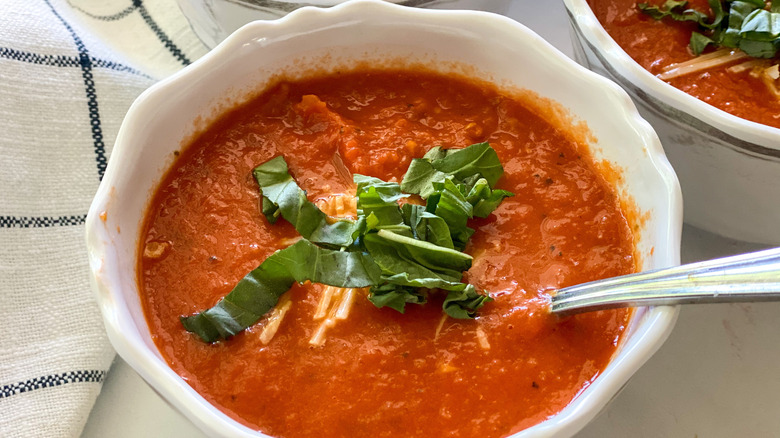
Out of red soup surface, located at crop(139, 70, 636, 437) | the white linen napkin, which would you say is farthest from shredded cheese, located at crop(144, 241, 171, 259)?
the white linen napkin

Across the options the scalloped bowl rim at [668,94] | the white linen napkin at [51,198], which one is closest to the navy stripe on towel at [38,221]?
the white linen napkin at [51,198]

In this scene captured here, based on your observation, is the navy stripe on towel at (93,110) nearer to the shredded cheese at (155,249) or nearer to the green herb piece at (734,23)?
the shredded cheese at (155,249)

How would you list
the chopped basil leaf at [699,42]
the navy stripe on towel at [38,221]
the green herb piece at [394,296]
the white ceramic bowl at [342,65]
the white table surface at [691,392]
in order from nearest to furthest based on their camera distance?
the white ceramic bowl at [342,65]
the green herb piece at [394,296]
the white table surface at [691,392]
the navy stripe on towel at [38,221]
the chopped basil leaf at [699,42]

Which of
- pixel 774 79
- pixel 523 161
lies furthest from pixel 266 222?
pixel 774 79

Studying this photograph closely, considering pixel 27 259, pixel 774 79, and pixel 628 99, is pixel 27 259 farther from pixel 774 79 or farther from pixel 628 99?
pixel 774 79

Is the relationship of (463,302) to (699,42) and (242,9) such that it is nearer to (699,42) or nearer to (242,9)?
(242,9)

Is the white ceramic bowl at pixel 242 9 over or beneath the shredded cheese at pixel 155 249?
over

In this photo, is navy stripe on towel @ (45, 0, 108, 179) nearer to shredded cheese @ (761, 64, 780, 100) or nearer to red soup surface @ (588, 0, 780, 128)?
red soup surface @ (588, 0, 780, 128)
